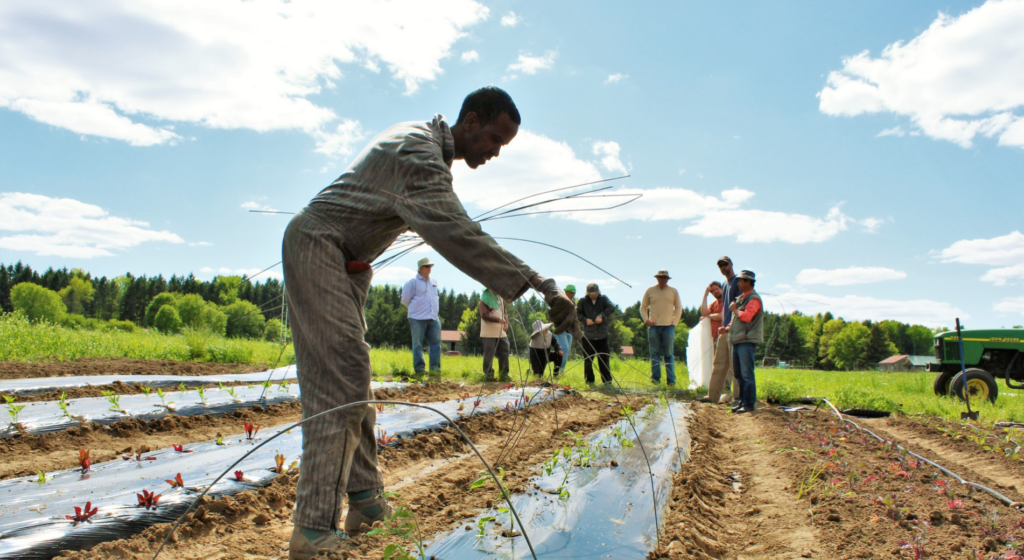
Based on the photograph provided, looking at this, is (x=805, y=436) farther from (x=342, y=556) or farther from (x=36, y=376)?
(x=36, y=376)

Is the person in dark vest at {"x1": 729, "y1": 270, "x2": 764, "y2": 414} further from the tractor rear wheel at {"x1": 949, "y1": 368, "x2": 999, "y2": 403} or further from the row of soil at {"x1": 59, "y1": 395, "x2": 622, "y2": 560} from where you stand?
the tractor rear wheel at {"x1": 949, "y1": 368, "x2": 999, "y2": 403}

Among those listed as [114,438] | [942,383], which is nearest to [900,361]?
[942,383]

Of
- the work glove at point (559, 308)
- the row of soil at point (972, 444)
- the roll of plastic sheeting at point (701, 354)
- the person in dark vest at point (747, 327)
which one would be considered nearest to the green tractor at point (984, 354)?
the row of soil at point (972, 444)

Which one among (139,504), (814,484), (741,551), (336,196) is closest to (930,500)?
(814,484)

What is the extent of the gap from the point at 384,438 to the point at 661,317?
5.00 meters

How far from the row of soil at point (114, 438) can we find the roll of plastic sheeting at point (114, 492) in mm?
292

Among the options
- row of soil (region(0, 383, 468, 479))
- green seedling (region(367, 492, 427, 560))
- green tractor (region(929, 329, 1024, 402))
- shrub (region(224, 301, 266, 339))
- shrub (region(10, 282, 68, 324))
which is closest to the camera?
green seedling (region(367, 492, 427, 560))

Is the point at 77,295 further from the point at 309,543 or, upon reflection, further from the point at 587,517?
the point at 587,517

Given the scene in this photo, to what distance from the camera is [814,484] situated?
9.25 feet

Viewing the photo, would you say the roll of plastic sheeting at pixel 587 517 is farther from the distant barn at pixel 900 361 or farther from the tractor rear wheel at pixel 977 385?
the distant barn at pixel 900 361

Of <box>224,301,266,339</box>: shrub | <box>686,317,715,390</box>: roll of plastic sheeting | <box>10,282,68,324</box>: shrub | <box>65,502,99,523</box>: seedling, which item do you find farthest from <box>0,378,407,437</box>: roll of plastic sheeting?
<box>10,282,68,324</box>: shrub

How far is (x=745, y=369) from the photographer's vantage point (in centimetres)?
562

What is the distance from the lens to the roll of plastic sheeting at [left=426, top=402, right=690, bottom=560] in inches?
70.7

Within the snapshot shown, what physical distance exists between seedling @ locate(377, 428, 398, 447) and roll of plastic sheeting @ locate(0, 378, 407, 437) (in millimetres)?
792
